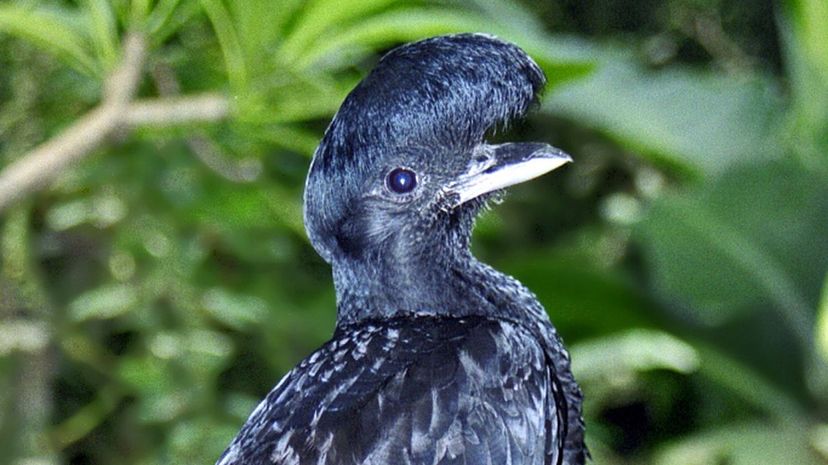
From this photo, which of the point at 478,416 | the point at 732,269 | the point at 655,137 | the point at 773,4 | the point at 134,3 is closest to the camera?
the point at 478,416

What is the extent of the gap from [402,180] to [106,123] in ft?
1.41

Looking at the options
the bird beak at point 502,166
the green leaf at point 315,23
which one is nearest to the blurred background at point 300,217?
the green leaf at point 315,23

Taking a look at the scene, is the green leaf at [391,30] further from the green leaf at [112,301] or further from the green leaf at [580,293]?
the green leaf at [580,293]

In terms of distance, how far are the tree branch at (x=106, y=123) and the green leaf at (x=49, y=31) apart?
0.16 ft

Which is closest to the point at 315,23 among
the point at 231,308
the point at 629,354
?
the point at 231,308

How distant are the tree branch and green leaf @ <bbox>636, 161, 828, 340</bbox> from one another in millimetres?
1287

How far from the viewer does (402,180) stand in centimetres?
129

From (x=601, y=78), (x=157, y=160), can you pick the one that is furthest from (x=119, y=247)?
(x=601, y=78)

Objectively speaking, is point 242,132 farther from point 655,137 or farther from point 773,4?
point 773,4

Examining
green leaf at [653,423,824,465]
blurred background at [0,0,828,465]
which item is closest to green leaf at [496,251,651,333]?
blurred background at [0,0,828,465]

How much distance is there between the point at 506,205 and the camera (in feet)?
11.2

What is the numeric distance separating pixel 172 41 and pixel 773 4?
199cm

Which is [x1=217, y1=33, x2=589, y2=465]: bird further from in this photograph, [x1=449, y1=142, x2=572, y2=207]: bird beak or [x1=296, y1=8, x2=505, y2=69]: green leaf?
[x1=296, y1=8, x2=505, y2=69]: green leaf

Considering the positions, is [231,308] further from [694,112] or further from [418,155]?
[694,112]
